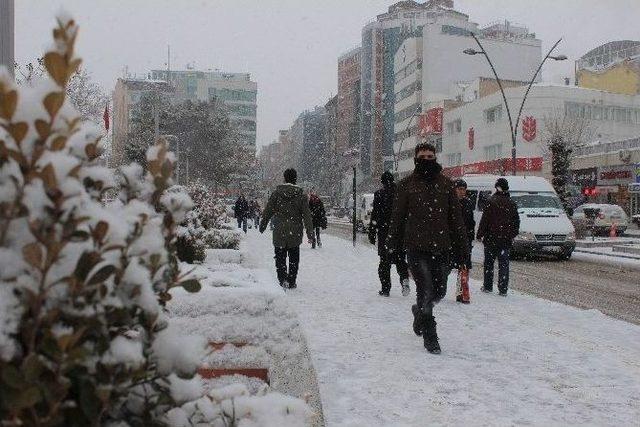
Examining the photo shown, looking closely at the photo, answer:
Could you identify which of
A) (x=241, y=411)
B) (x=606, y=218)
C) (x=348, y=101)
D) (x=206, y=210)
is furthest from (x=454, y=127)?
(x=241, y=411)

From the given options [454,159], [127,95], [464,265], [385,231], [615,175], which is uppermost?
[127,95]

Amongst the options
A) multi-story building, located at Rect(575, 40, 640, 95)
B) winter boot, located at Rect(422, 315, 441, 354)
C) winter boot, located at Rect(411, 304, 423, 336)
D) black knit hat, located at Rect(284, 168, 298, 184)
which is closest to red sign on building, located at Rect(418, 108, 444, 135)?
multi-story building, located at Rect(575, 40, 640, 95)

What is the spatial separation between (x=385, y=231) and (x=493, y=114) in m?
51.9

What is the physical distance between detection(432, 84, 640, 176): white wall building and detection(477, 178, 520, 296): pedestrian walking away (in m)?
42.0

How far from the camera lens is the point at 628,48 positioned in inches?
3061

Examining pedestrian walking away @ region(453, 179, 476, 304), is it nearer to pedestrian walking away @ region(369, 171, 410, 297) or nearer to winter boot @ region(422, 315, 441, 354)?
pedestrian walking away @ region(369, 171, 410, 297)

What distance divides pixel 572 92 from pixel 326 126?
85.4 m

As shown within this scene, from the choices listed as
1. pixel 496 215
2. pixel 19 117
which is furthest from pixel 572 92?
pixel 19 117

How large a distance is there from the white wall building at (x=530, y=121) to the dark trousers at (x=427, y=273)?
154 ft

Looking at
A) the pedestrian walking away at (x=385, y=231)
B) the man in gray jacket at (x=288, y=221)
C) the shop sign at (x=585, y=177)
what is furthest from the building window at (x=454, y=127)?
the pedestrian walking away at (x=385, y=231)

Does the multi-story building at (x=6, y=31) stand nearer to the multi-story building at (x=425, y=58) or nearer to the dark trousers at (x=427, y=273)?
the dark trousers at (x=427, y=273)

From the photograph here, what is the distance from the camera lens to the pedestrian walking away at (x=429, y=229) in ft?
19.6

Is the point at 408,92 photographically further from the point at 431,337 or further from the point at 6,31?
the point at 6,31

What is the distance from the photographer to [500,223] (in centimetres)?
1048
